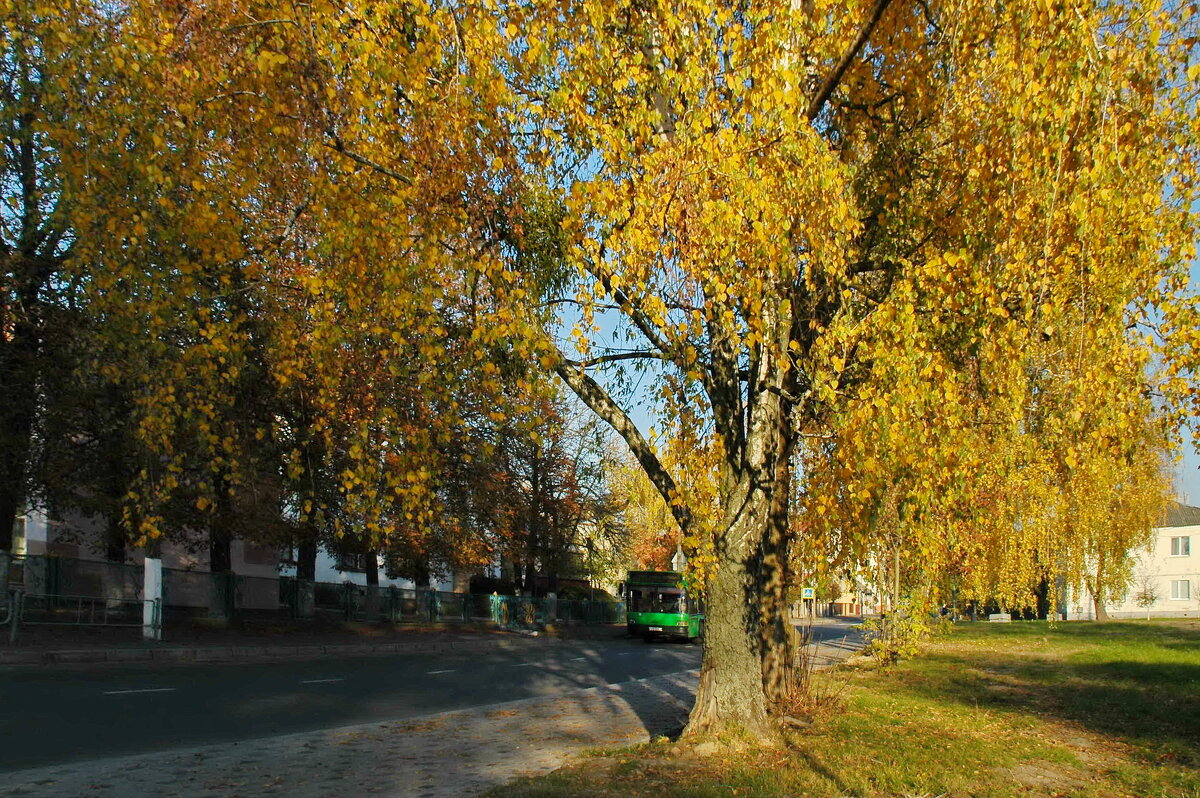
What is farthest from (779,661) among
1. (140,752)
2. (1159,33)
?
(1159,33)

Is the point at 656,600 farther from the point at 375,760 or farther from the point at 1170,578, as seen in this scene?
the point at 1170,578

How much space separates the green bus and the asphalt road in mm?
15400

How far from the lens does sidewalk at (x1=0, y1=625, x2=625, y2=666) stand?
59.8 feet

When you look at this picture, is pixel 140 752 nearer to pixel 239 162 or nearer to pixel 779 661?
pixel 239 162

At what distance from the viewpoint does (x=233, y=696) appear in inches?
558

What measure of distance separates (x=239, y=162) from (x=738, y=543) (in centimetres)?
552

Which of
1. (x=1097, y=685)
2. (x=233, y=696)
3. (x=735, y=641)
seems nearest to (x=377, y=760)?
(x=735, y=641)

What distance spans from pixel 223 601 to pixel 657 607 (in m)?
19.0

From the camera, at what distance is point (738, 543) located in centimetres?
917

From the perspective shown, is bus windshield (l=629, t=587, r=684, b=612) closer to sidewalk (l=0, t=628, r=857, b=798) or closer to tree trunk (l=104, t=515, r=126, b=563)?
tree trunk (l=104, t=515, r=126, b=563)

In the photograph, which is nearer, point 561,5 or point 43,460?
point 561,5

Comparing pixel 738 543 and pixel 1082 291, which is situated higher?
pixel 1082 291

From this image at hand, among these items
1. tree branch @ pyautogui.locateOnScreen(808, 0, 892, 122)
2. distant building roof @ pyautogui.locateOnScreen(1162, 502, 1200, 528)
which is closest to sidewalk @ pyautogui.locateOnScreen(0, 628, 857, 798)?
tree branch @ pyautogui.locateOnScreen(808, 0, 892, 122)

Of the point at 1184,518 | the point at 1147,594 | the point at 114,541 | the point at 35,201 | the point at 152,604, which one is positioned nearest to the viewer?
the point at 35,201
